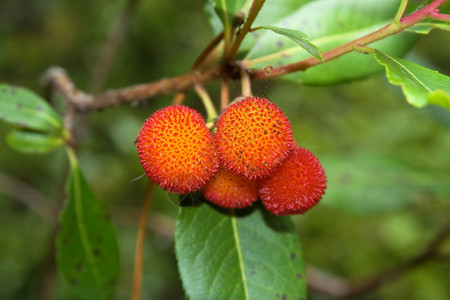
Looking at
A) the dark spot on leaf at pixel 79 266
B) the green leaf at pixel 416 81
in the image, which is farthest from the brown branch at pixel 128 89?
the dark spot on leaf at pixel 79 266

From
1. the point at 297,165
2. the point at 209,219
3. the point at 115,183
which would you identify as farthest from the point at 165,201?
the point at 297,165

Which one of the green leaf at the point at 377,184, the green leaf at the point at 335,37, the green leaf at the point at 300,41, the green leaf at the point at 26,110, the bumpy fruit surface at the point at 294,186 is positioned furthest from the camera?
the green leaf at the point at 377,184

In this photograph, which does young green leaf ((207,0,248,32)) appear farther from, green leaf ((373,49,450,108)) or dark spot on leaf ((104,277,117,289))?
dark spot on leaf ((104,277,117,289))

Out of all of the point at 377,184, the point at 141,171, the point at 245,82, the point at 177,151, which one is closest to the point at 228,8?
the point at 245,82

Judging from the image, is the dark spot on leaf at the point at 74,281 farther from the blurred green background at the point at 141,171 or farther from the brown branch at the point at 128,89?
the blurred green background at the point at 141,171

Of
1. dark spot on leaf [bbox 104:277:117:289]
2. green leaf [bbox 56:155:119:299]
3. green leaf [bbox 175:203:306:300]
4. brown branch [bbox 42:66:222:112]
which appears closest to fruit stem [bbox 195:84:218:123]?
brown branch [bbox 42:66:222:112]

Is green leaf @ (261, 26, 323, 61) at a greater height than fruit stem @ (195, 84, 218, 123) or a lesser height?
greater
